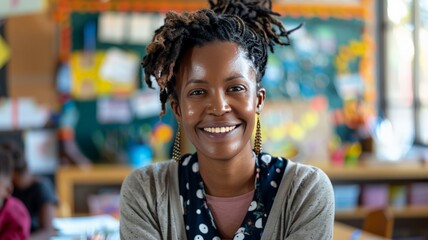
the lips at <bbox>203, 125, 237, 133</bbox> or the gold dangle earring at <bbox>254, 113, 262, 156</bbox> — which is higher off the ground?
the lips at <bbox>203, 125, 237, 133</bbox>

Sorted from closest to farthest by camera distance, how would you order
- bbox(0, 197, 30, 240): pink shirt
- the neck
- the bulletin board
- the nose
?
the nose → the neck → bbox(0, 197, 30, 240): pink shirt → the bulletin board

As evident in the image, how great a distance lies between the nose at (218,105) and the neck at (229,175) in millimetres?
148

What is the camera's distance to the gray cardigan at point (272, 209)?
1.62m

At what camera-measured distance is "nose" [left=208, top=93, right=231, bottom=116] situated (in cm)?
157

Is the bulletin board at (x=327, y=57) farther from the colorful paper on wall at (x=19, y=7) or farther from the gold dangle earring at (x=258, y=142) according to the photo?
the gold dangle earring at (x=258, y=142)

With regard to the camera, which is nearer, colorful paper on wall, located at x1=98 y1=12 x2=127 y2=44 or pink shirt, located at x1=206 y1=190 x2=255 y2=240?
pink shirt, located at x1=206 y1=190 x2=255 y2=240

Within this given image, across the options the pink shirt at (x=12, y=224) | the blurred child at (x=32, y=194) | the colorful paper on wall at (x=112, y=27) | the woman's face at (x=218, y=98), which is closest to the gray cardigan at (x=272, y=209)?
the woman's face at (x=218, y=98)

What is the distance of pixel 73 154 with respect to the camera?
182 inches

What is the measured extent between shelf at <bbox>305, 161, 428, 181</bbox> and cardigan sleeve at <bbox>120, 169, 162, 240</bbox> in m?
3.10

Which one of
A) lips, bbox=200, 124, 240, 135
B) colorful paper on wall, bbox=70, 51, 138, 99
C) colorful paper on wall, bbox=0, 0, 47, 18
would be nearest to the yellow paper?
colorful paper on wall, bbox=0, 0, 47, 18

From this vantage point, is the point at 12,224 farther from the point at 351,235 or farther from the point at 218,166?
the point at 351,235

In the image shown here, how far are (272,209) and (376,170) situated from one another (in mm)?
3226

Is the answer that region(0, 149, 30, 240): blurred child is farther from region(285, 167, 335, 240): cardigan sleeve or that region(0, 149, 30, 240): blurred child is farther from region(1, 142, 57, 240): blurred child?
region(285, 167, 335, 240): cardigan sleeve

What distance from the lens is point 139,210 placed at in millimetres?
1688
